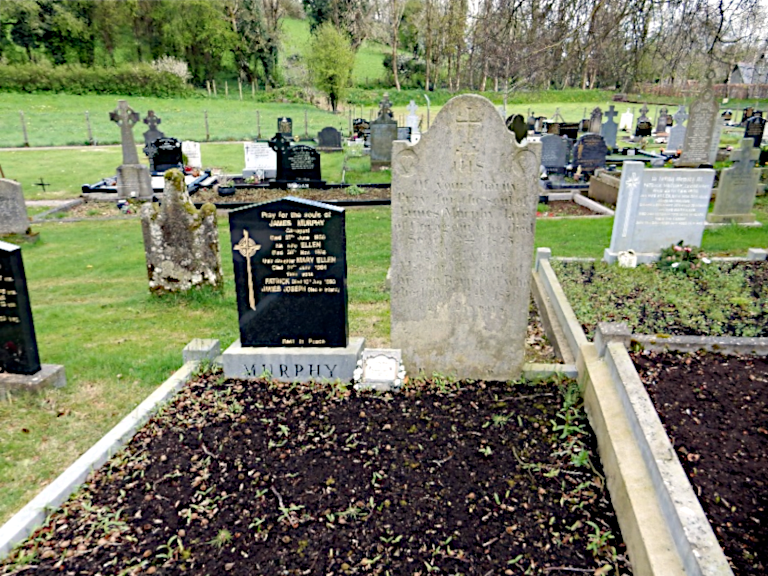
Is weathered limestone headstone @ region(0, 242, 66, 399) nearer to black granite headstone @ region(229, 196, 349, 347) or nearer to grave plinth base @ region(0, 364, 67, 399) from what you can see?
grave plinth base @ region(0, 364, 67, 399)

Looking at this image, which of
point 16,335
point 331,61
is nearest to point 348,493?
point 16,335

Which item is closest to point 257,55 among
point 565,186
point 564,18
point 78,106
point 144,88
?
point 144,88

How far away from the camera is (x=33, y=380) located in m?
5.30

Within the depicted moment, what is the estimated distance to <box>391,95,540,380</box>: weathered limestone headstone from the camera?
4.75 meters

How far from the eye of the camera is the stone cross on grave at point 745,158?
10.4 meters

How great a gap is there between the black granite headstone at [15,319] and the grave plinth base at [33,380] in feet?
0.20

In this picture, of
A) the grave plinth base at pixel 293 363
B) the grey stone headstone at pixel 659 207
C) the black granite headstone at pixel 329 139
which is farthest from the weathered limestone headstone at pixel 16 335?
the black granite headstone at pixel 329 139

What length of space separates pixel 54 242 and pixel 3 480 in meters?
8.89

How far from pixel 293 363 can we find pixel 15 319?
258 centimetres

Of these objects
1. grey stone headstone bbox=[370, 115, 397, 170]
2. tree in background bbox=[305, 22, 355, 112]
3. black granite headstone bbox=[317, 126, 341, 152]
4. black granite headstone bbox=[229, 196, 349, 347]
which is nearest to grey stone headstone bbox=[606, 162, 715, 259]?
black granite headstone bbox=[229, 196, 349, 347]

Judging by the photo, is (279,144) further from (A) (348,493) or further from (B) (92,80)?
(B) (92,80)

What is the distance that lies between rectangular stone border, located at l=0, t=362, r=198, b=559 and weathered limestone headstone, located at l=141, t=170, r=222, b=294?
8.73 feet

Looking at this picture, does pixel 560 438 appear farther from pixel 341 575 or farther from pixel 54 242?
pixel 54 242

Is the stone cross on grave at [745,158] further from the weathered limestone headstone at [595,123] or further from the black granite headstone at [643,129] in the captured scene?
the black granite headstone at [643,129]
